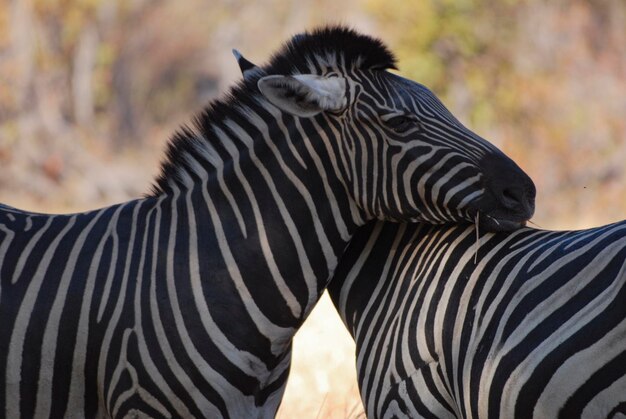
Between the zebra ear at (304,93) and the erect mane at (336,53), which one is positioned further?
the erect mane at (336,53)

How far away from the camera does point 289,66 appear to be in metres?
4.54

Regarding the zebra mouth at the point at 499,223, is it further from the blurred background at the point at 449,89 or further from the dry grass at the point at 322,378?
the blurred background at the point at 449,89

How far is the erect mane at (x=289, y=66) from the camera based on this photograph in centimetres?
451

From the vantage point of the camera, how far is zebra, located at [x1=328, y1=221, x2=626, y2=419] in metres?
3.35

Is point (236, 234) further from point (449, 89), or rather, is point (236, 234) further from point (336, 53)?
point (449, 89)


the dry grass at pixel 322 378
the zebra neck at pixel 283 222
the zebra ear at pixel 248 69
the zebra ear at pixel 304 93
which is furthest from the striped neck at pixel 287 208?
the dry grass at pixel 322 378

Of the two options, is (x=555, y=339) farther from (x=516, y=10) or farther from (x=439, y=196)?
(x=516, y=10)

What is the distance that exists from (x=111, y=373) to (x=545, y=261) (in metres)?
1.92

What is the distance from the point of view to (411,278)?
4.34 meters

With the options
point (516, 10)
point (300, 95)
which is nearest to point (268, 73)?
point (300, 95)

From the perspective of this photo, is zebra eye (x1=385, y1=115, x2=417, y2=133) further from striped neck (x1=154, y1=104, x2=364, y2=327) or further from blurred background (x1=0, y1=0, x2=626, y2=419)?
blurred background (x1=0, y1=0, x2=626, y2=419)

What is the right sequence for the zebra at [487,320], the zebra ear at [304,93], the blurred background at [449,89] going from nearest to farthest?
the zebra at [487,320], the zebra ear at [304,93], the blurred background at [449,89]

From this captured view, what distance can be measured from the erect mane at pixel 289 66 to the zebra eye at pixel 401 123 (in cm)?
38

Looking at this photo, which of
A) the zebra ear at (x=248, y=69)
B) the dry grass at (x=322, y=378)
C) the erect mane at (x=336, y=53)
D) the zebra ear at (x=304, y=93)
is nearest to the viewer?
the zebra ear at (x=304, y=93)
